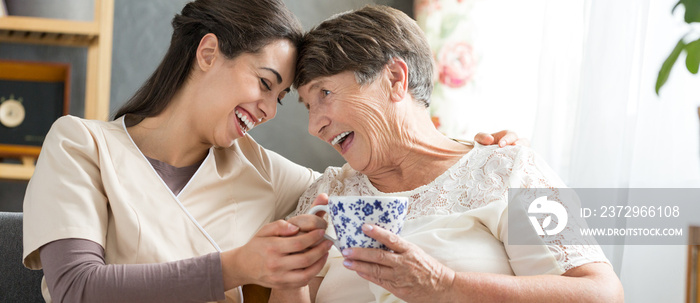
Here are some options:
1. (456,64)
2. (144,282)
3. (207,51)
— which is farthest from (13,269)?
(456,64)

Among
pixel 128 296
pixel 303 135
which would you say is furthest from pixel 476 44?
pixel 128 296

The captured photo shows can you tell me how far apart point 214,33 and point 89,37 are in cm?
121

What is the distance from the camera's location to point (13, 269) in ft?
5.24

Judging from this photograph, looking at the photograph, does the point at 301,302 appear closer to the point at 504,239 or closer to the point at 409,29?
the point at 504,239

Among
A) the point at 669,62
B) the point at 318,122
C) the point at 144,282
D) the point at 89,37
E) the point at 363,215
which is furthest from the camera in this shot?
the point at 89,37

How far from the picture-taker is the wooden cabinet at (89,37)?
95.3 inches

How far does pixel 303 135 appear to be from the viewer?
3.01 metres

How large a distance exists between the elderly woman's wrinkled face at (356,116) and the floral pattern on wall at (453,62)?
3.98ft

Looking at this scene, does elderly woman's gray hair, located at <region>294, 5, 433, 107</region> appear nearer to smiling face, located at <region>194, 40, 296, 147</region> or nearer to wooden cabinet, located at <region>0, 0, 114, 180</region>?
smiling face, located at <region>194, 40, 296, 147</region>

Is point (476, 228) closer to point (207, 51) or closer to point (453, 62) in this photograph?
point (207, 51)

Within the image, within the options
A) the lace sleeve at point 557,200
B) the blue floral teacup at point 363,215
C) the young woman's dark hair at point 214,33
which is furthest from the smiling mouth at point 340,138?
the blue floral teacup at point 363,215

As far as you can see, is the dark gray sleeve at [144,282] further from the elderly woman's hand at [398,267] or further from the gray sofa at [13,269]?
the gray sofa at [13,269]

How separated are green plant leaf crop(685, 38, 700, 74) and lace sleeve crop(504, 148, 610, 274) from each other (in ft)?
1.19

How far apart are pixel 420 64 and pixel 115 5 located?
1746mm
